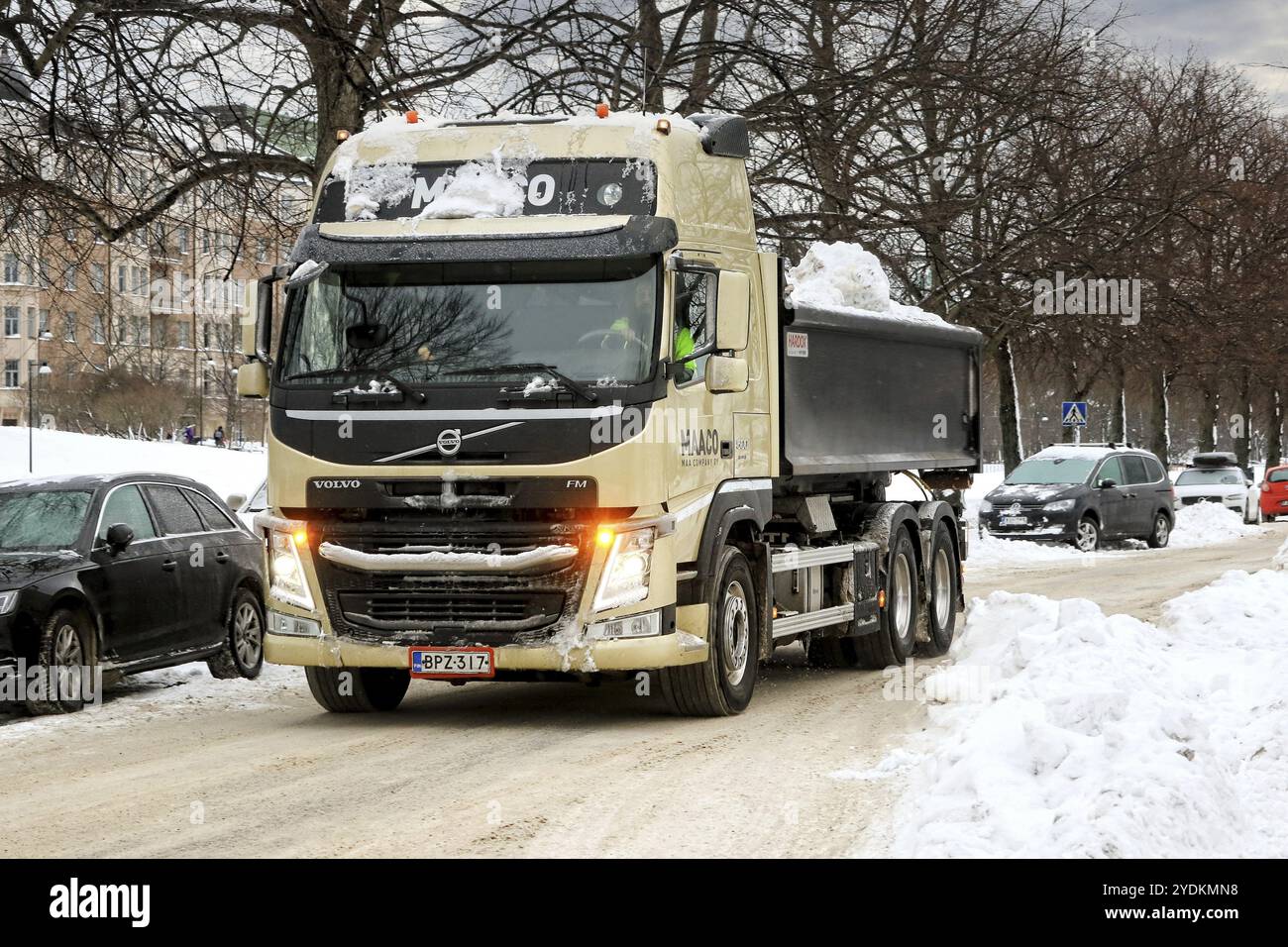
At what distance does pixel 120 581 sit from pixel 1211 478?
3720cm

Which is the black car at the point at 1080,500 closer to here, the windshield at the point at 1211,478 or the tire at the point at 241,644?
the windshield at the point at 1211,478

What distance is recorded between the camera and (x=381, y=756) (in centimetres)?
947

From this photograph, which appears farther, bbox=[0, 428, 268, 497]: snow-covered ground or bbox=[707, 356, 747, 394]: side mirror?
bbox=[0, 428, 268, 497]: snow-covered ground

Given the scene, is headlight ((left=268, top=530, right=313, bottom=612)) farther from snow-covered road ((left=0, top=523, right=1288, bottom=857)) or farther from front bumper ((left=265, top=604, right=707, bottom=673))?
snow-covered road ((left=0, top=523, right=1288, bottom=857))

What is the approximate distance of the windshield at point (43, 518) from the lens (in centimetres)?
1218

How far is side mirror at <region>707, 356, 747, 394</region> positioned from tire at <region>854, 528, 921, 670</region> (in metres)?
3.99

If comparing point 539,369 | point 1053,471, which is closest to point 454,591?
point 539,369

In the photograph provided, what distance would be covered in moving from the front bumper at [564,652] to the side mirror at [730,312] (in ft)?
5.08

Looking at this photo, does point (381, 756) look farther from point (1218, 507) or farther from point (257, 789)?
point (1218, 507)

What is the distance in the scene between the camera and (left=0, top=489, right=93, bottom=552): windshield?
Answer: 40.0ft

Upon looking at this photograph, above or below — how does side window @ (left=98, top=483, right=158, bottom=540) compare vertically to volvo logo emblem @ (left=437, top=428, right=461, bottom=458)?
below

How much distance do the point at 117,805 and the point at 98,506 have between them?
4.84 meters

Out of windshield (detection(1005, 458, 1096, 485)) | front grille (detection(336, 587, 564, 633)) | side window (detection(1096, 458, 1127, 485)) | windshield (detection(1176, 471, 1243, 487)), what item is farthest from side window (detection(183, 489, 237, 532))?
windshield (detection(1176, 471, 1243, 487))

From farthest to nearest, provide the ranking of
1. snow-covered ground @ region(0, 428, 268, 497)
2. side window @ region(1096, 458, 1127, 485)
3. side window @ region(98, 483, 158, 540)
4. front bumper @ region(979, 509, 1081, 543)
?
snow-covered ground @ region(0, 428, 268, 497) → side window @ region(1096, 458, 1127, 485) → front bumper @ region(979, 509, 1081, 543) → side window @ region(98, 483, 158, 540)
